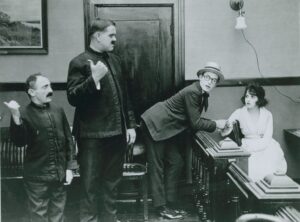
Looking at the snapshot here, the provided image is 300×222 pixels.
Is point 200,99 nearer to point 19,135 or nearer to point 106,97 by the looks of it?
point 106,97

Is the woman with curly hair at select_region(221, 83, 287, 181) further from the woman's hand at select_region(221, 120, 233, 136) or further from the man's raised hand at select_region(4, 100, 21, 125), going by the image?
the man's raised hand at select_region(4, 100, 21, 125)

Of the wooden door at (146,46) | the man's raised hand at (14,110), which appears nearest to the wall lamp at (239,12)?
the wooden door at (146,46)

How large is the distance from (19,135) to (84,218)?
738 mm

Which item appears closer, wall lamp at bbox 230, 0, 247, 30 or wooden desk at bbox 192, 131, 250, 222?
wooden desk at bbox 192, 131, 250, 222

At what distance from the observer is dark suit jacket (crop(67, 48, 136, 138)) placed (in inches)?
114

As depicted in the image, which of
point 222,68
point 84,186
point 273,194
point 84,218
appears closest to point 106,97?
point 84,186

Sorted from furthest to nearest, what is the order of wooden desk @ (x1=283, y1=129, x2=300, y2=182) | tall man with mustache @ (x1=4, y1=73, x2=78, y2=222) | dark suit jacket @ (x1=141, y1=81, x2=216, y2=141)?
wooden desk @ (x1=283, y1=129, x2=300, y2=182), dark suit jacket @ (x1=141, y1=81, x2=216, y2=141), tall man with mustache @ (x1=4, y1=73, x2=78, y2=222)

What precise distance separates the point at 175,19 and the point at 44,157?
2.14 meters

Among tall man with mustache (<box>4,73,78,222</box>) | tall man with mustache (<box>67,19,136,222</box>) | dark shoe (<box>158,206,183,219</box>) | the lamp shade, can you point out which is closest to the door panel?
the lamp shade

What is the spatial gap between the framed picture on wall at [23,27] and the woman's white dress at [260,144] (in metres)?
1.94

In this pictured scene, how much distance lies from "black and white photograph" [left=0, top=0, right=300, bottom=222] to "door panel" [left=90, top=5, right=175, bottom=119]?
10 mm

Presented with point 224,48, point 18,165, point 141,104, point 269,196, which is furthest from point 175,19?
point 269,196

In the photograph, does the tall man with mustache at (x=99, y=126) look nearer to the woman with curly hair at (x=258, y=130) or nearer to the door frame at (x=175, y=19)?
the woman with curly hair at (x=258, y=130)

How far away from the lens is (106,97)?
2979 mm
